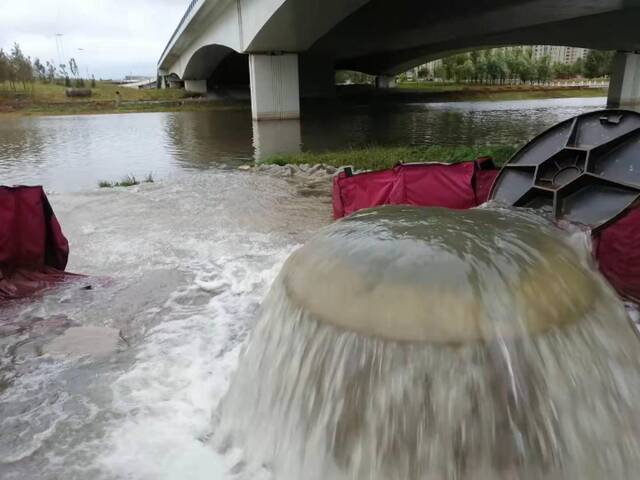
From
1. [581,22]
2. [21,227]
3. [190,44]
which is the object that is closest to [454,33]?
[581,22]

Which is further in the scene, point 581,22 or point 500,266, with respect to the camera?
point 581,22

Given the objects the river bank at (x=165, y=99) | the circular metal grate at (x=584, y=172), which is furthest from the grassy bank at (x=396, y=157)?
the river bank at (x=165, y=99)

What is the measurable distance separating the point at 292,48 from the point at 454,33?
10.1m

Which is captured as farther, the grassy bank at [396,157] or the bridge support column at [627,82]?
the bridge support column at [627,82]

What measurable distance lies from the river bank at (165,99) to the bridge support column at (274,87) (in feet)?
44.3

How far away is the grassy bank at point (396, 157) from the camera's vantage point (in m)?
12.0

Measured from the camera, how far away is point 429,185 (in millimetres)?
7297

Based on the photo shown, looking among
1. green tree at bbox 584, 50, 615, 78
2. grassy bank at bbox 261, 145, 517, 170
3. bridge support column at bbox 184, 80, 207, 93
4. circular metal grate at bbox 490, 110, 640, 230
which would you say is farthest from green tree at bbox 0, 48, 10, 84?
green tree at bbox 584, 50, 615, 78

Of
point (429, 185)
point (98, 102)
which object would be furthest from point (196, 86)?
point (429, 185)

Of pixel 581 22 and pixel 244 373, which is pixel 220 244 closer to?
pixel 244 373

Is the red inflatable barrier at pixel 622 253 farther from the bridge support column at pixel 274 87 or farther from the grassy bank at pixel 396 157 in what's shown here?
the bridge support column at pixel 274 87

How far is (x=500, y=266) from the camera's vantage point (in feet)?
11.3

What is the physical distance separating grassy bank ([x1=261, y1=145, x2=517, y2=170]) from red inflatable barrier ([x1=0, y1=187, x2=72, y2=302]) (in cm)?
717

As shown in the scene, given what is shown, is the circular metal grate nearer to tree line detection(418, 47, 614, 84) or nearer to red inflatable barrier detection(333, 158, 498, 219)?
red inflatable barrier detection(333, 158, 498, 219)
